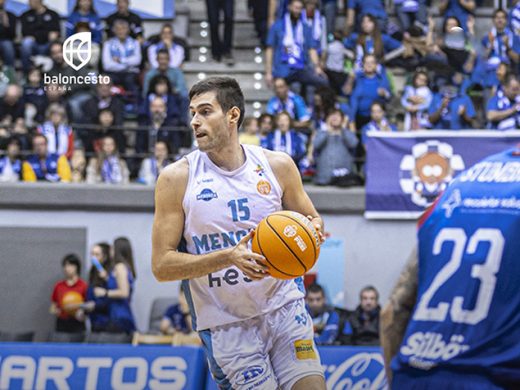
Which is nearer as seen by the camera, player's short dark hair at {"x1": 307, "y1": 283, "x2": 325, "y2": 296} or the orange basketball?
the orange basketball

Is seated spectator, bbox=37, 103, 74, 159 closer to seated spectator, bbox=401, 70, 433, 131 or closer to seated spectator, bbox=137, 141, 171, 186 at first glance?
seated spectator, bbox=137, 141, 171, 186

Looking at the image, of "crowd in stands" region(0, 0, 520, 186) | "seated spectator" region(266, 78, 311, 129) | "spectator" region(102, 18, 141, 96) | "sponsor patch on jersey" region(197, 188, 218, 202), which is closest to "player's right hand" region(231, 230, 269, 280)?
"sponsor patch on jersey" region(197, 188, 218, 202)

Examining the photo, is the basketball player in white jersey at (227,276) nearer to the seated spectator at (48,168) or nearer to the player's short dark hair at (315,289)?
the player's short dark hair at (315,289)

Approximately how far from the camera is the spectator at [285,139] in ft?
46.5

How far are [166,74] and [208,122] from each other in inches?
385

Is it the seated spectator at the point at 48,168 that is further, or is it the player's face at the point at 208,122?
the seated spectator at the point at 48,168

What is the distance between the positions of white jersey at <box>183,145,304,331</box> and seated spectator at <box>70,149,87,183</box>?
882 cm

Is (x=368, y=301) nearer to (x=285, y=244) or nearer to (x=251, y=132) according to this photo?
(x=251, y=132)

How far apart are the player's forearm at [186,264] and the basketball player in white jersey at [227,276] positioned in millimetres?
12

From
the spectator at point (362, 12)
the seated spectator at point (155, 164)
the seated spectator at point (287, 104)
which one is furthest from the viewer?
the spectator at point (362, 12)

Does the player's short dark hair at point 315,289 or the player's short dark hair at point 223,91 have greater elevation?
the player's short dark hair at point 223,91

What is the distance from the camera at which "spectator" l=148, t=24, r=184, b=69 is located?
15.8 m

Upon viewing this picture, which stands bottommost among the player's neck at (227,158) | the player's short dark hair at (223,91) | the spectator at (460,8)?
the player's neck at (227,158)

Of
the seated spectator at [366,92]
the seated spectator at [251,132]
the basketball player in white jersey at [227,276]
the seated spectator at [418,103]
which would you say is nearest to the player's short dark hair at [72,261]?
the seated spectator at [251,132]
